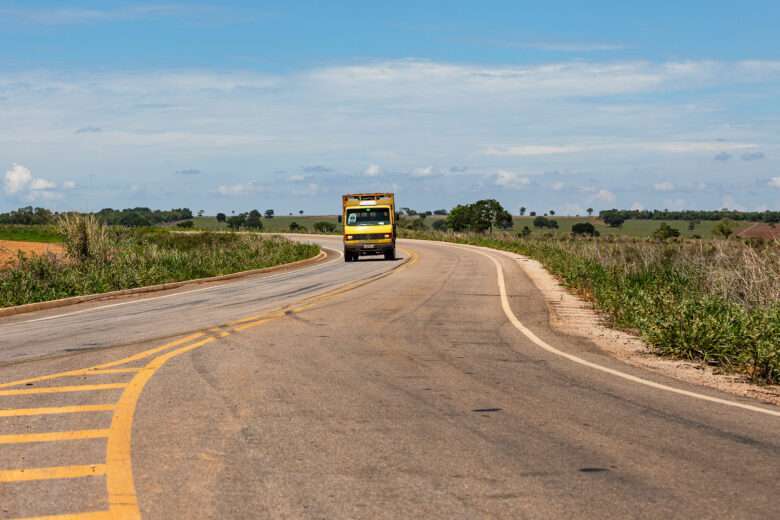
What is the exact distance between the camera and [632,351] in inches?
447

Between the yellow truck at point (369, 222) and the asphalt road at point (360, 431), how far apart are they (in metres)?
25.2

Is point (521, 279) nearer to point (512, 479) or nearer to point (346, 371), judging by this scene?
point (346, 371)

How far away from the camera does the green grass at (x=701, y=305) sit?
9836 mm

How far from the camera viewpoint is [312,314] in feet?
50.3

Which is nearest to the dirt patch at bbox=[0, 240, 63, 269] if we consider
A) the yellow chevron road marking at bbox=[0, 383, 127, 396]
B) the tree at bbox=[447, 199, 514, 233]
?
the yellow chevron road marking at bbox=[0, 383, 127, 396]

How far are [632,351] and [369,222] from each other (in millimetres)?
27042

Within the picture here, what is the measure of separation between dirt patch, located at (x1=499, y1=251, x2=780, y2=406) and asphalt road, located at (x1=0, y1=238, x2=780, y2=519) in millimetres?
461

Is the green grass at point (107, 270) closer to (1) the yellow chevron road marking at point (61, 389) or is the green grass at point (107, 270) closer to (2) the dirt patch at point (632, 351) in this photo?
(1) the yellow chevron road marking at point (61, 389)

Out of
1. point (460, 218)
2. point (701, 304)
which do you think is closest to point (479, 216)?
point (460, 218)

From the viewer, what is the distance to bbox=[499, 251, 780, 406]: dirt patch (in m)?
8.67

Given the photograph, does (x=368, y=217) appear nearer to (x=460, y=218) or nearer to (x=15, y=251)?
(x=15, y=251)

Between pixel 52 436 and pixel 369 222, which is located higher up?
pixel 369 222

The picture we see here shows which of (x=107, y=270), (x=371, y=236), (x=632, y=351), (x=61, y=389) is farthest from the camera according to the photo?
(x=371, y=236)

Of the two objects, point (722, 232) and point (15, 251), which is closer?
point (15, 251)
